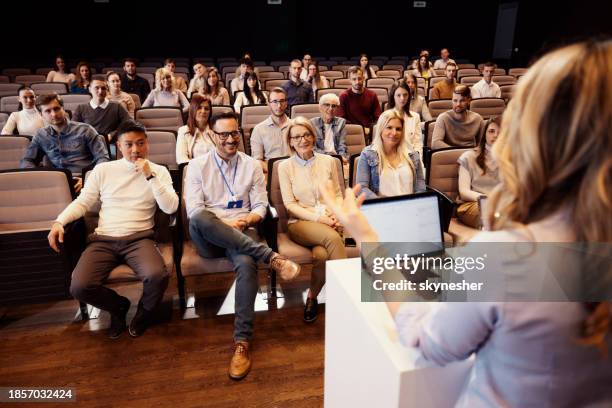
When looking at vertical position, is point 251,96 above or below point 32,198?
above

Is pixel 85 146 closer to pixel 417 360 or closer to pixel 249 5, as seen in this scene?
pixel 417 360

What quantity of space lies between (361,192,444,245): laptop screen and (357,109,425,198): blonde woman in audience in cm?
122

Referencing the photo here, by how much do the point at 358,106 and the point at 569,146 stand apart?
4.87 m

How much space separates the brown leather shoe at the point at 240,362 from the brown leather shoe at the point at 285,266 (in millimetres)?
422

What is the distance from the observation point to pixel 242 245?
2.44 metres

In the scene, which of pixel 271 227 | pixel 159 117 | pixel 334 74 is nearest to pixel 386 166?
pixel 271 227

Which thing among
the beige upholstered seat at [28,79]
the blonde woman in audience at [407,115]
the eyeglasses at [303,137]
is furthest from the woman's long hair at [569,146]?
the beige upholstered seat at [28,79]

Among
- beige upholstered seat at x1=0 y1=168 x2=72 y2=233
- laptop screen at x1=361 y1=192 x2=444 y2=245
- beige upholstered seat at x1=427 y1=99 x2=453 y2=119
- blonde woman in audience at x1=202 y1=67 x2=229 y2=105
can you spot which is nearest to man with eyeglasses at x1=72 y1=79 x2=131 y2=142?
blonde woman in audience at x1=202 y1=67 x2=229 y2=105

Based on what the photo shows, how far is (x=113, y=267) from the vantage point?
2.49 m

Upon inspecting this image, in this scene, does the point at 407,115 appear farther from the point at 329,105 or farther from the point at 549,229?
the point at 549,229

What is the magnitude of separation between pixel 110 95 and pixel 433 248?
5.04m

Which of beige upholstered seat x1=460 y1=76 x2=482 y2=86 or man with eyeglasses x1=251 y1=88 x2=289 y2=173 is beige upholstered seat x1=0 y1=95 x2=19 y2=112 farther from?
beige upholstered seat x1=460 y1=76 x2=482 y2=86

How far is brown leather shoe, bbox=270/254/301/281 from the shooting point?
2416mm

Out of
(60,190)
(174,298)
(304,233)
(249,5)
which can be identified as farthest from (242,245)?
(249,5)
